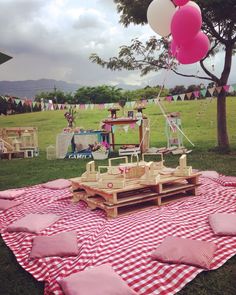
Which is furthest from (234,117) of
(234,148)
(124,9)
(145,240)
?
(145,240)

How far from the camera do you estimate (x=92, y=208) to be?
3.95 meters

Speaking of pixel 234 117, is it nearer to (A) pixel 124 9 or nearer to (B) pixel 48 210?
(A) pixel 124 9

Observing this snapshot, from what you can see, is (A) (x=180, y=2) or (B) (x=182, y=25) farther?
(A) (x=180, y=2)

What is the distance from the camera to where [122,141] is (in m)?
12.9

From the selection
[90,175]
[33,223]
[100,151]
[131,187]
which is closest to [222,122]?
[100,151]

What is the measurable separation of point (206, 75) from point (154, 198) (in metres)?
6.29

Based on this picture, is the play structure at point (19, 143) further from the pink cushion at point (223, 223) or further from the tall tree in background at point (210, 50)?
the pink cushion at point (223, 223)

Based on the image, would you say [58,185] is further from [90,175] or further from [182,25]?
[182,25]

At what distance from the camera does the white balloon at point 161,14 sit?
4977mm

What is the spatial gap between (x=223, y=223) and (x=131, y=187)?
1.07 m

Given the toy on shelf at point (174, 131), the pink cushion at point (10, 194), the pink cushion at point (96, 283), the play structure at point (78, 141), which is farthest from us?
the toy on shelf at point (174, 131)

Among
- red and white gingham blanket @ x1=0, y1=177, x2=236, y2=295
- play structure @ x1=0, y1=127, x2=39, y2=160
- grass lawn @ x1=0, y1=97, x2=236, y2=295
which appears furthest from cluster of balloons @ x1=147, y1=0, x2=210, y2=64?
play structure @ x1=0, y1=127, x2=39, y2=160

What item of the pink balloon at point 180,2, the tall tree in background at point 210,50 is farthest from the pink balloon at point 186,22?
the tall tree in background at point 210,50

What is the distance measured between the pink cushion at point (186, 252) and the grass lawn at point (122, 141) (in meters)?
0.11
